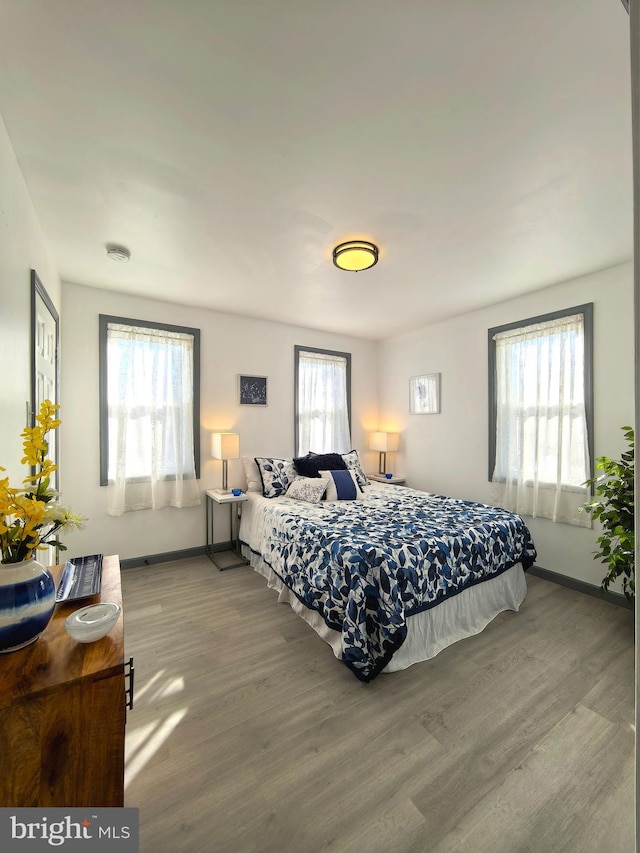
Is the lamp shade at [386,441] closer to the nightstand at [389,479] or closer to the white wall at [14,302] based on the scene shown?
the nightstand at [389,479]

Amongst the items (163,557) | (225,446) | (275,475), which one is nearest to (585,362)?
(275,475)

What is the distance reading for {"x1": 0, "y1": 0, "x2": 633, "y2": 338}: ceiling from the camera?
3.84 feet

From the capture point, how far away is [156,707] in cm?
182

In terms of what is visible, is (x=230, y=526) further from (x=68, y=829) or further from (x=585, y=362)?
(x=585, y=362)

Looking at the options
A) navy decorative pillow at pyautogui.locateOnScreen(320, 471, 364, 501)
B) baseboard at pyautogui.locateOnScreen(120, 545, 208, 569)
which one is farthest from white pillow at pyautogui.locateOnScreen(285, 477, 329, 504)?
baseboard at pyautogui.locateOnScreen(120, 545, 208, 569)

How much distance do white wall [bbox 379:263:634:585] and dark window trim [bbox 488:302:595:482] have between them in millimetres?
44

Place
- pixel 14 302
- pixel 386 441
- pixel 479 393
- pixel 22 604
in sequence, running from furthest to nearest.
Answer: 1. pixel 386 441
2. pixel 479 393
3. pixel 14 302
4. pixel 22 604

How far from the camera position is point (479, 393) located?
3.91 metres

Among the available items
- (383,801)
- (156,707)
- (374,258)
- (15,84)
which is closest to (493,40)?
(374,258)

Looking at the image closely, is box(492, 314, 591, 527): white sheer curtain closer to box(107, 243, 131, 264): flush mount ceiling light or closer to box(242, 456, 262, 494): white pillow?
box(242, 456, 262, 494): white pillow

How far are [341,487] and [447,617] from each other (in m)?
1.64

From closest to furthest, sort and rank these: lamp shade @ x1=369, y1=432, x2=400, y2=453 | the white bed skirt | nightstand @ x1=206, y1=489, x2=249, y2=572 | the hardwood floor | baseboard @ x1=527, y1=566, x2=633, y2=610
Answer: the hardwood floor → the white bed skirt → baseboard @ x1=527, y1=566, x2=633, y2=610 → nightstand @ x1=206, y1=489, x2=249, y2=572 → lamp shade @ x1=369, y1=432, x2=400, y2=453

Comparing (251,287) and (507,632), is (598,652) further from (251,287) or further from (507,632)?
(251,287)

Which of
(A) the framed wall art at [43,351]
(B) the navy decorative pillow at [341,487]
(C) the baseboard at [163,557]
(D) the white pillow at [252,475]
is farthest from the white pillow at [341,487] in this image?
(A) the framed wall art at [43,351]
